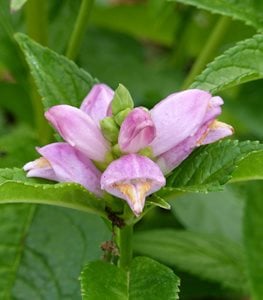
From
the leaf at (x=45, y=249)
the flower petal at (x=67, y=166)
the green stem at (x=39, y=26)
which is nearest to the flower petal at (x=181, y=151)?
the flower petal at (x=67, y=166)

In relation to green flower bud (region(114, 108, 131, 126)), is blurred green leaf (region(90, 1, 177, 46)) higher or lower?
lower

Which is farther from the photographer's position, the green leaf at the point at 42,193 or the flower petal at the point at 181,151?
the flower petal at the point at 181,151

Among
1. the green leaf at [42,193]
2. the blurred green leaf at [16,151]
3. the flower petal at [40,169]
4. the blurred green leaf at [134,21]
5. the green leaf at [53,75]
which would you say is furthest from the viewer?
the blurred green leaf at [134,21]

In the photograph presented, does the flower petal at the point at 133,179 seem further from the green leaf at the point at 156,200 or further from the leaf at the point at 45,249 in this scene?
the leaf at the point at 45,249

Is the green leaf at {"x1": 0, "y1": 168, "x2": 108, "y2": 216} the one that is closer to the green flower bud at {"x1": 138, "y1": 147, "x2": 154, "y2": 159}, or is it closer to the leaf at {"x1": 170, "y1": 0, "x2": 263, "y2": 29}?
the green flower bud at {"x1": 138, "y1": 147, "x2": 154, "y2": 159}

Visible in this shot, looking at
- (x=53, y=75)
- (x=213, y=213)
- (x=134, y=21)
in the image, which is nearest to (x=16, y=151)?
(x=53, y=75)

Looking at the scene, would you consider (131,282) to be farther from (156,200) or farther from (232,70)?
(232,70)

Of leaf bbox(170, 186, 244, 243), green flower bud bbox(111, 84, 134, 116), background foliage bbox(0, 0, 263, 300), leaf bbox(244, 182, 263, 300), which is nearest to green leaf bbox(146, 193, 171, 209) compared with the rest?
background foliage bbox(0, 0, 263, 300)
